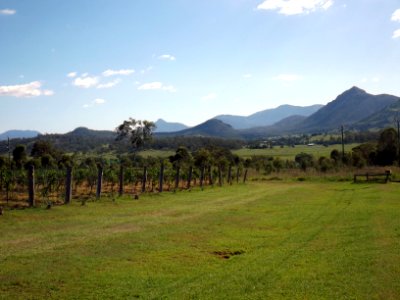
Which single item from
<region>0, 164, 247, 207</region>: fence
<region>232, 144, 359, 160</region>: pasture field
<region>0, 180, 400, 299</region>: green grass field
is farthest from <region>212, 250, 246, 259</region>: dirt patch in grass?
<region>232, 144, 359, 160</region>: pasture field

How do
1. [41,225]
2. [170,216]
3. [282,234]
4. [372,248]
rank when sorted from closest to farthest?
1. [372,248]
2. [282,234]
3. [41,225]
4. [170,216]

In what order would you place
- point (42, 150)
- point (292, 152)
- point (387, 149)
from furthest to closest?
point (292, 152)
point (42, 150)
point (387, 149)

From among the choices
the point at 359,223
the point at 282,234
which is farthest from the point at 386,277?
the point at 359,223

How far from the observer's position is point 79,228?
1656 centimetres

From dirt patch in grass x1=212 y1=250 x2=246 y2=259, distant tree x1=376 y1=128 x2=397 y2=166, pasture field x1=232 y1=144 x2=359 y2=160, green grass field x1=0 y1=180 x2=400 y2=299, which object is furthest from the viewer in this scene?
pasture field x1=232 y1=144 x2=359 y2=160

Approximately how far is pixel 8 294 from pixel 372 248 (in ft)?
33.1

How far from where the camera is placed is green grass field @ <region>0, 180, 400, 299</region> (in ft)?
30.8

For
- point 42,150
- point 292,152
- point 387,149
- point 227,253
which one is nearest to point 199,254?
point 227,253

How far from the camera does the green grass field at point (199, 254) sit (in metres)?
9.39

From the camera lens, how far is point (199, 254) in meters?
12.8

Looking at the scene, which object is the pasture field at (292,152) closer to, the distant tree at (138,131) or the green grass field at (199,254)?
the distant tree at (138,131)

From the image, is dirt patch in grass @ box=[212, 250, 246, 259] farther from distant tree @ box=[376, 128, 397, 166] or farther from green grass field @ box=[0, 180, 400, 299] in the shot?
distant tree @ box=[376, 128, 397, 166]

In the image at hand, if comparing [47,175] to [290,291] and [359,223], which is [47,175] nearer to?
[359,223]

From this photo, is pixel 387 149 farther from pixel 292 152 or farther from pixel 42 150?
pixel 292 152
